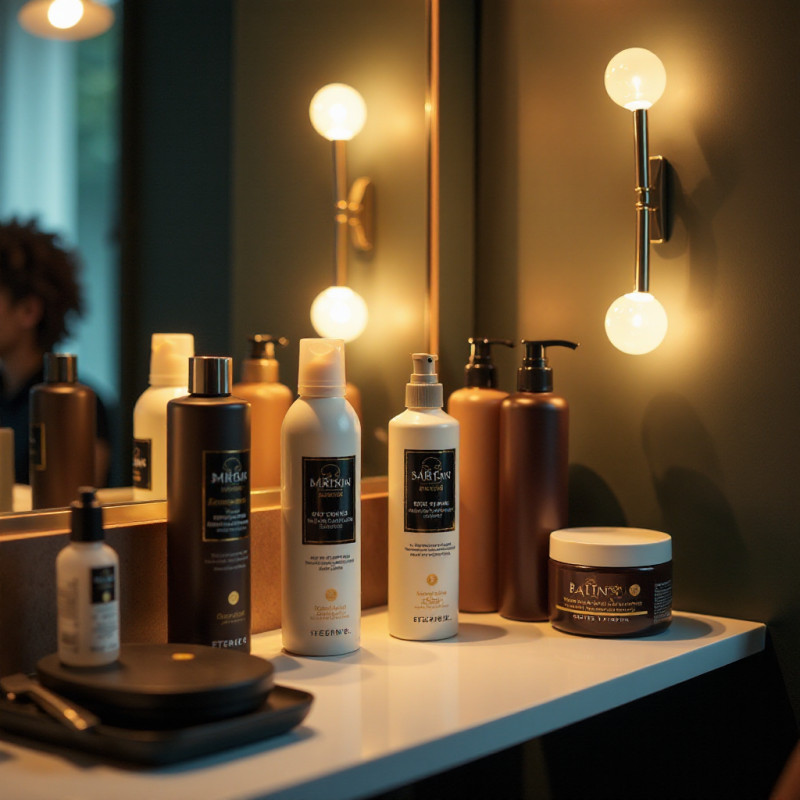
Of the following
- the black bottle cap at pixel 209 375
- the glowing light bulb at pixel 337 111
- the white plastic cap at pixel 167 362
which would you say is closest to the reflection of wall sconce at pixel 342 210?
the glowing light bulb at pixel 337 111

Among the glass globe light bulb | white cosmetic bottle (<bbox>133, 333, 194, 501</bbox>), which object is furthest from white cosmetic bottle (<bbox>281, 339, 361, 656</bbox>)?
the glass globe light bulb

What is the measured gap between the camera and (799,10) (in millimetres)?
947

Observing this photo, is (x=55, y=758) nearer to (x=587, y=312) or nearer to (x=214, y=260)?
(x=214, y=260)

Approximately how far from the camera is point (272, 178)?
3.57 ft

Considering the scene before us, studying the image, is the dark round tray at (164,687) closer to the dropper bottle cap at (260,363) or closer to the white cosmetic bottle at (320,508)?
the white cosmetic bottle at (320,508)

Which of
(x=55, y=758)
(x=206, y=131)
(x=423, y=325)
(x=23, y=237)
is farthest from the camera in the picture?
(x=423, y=325)

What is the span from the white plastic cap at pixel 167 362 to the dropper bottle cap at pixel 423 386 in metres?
0.21

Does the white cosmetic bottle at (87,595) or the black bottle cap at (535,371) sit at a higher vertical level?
the black bottle cap at (535,371)

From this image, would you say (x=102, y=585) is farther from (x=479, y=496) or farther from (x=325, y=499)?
(x=479, y=496)

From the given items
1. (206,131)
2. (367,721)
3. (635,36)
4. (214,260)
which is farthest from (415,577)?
(635,36)

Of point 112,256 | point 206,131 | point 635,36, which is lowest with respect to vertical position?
point 112,256

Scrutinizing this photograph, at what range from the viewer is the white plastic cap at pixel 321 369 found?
33.6 inches

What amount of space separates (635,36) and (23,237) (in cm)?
65

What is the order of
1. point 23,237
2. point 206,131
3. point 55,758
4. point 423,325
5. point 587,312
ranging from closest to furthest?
point 55,758 → point 23,237 → point 206,131 → point 587,312 → point 423,325
